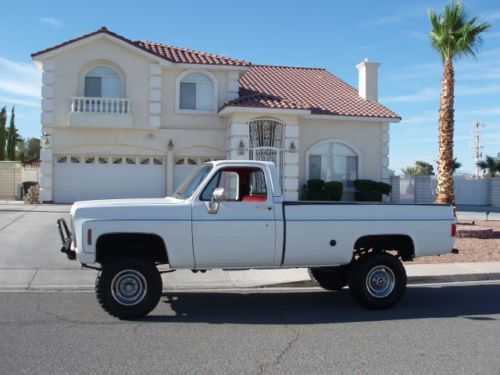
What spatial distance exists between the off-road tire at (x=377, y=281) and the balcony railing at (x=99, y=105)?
1752 centimetres

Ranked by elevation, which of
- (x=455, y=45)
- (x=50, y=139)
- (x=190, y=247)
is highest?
(x=455, y=45)

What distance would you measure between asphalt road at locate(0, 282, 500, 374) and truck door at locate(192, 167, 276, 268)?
0.79m

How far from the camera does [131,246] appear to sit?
8.04 m

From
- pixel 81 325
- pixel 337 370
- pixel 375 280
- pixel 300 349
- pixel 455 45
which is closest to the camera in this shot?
pixel 337 370

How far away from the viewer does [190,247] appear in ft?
25.6

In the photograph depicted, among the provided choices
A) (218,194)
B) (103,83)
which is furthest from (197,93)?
(218,194)

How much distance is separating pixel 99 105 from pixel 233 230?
17.7 m

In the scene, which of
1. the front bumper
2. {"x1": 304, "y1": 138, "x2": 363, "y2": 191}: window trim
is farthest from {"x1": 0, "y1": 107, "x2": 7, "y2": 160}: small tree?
the front bumper

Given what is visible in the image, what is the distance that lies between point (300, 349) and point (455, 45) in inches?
605

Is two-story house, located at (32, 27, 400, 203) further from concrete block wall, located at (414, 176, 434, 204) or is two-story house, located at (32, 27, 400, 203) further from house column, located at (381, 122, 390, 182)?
concrete block wall, located at (414, 176, 434, 204)

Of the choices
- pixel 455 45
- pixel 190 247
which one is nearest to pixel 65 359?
pixel 190 247

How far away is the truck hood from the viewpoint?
7.62m

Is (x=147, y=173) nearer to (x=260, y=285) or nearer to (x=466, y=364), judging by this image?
(x=260, y=285)

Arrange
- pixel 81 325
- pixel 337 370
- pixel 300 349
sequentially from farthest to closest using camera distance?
1. pixel 81 325
2. pixel 300 349
3. pixel 337 370
